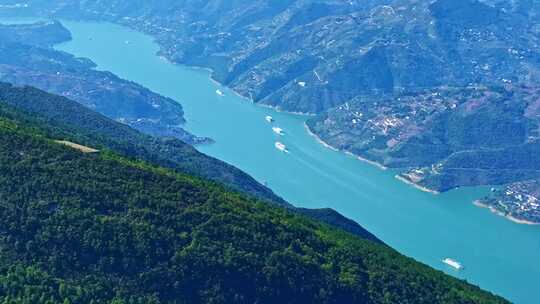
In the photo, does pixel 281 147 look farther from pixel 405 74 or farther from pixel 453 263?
pixel 405 74

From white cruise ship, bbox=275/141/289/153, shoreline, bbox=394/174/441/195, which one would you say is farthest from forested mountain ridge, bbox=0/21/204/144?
shoreline, bbox=394/174/441/195

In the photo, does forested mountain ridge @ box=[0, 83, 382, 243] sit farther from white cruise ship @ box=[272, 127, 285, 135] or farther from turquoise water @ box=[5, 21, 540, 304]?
white cruise ship @ box=[272, 127, 285, 135]

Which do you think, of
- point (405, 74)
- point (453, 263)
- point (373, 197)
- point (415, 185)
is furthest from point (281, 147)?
point (405, 74)

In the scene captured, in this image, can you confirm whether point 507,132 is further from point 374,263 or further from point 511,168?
point 374,263

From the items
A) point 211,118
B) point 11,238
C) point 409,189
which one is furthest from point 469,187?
point 11,238

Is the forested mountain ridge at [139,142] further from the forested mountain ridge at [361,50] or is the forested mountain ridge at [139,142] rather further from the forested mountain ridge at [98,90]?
the forested mountain ridge at [361,50]

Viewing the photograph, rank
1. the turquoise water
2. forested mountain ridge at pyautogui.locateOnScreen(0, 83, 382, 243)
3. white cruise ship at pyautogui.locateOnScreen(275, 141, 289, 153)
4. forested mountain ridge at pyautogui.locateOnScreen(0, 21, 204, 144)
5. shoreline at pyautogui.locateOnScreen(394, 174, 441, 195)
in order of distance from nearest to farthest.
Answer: forested mountain ridge at pyautogui.locateOnScreen(0, 83, 382, 243), the turquoise water, shoreline at pyautogui.locateOnScreen(394, 174, 441, 195), white cruise ship at pyautogui.locateOnScreen(275, 141, 289, 153), forested mountain ridge at pyautogui.locateOnScreen(0, 21, 204, 144)
